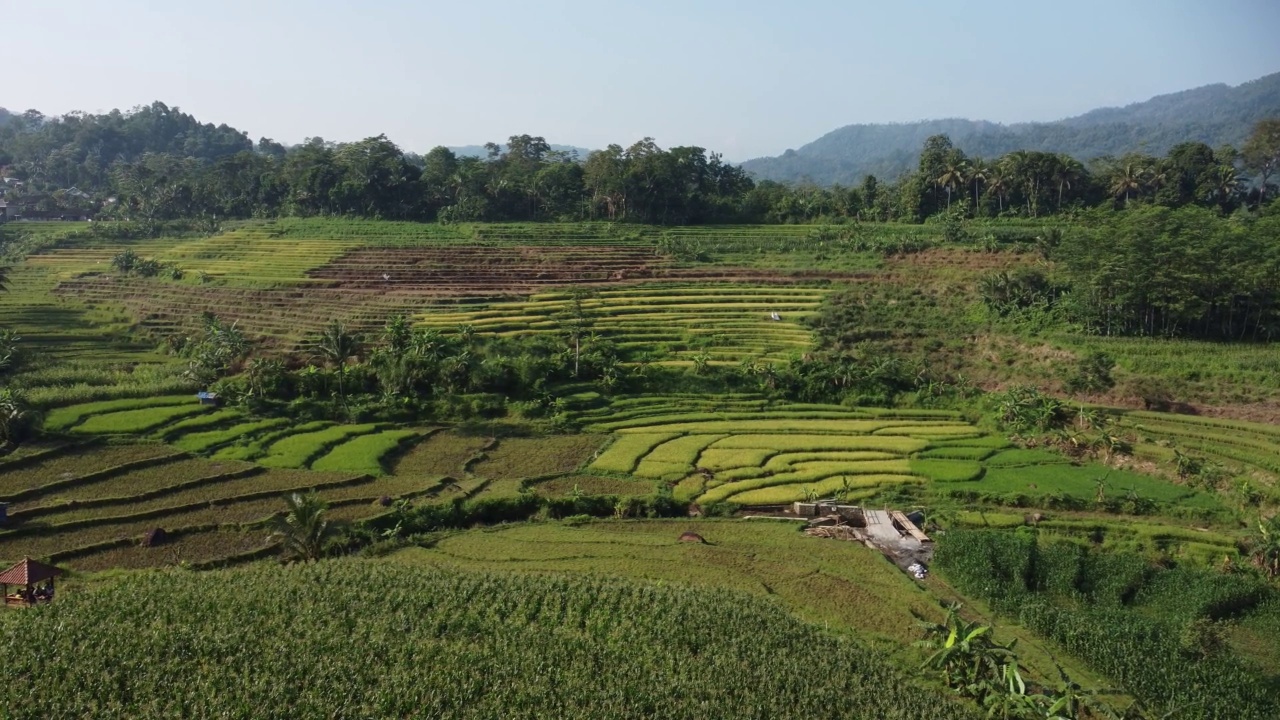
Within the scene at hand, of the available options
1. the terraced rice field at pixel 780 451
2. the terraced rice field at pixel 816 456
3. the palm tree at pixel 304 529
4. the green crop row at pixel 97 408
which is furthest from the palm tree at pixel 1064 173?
the green crop row at pixel 97 408

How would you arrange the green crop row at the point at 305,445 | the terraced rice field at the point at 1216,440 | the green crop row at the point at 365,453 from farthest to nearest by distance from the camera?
the green crop row at the point at 305,445 → the green crop row at the point at 365,453 → the terraced rice field at the point at 1216,440

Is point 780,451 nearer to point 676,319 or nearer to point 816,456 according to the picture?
point 816,456

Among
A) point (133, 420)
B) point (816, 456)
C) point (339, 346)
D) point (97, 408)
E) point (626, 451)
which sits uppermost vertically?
point (339, 346)

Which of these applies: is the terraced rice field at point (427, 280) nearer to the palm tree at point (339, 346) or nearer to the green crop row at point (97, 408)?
the palm tree at point (339, 346)

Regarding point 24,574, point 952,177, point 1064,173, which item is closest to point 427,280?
point 24,574

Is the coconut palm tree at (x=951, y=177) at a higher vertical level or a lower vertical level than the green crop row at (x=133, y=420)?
higher

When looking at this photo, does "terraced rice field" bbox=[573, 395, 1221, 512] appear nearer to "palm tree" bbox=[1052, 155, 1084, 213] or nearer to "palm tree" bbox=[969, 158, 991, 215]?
"palm tree" bbox=[969, 158, 991, 215]
